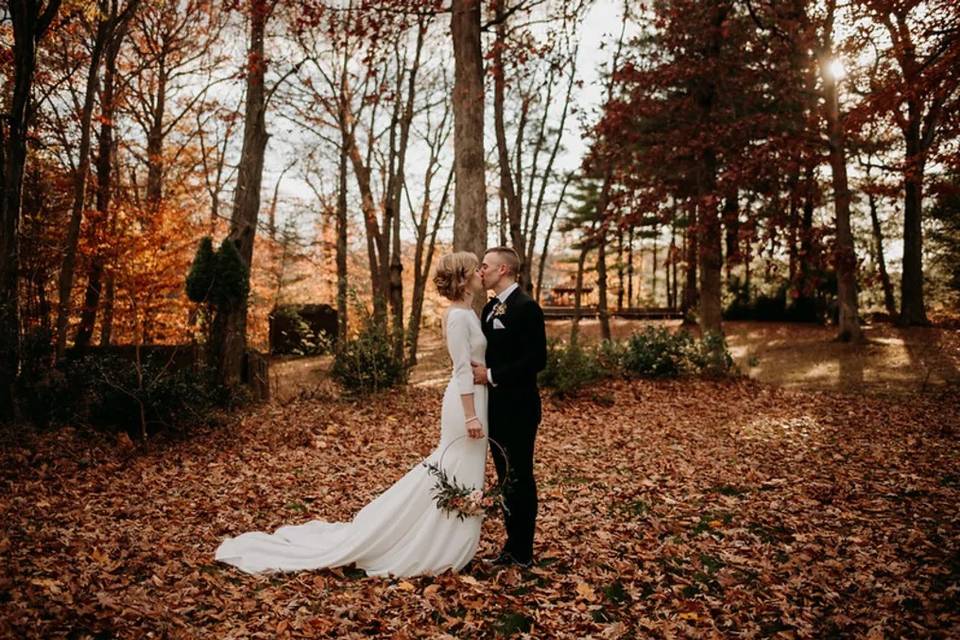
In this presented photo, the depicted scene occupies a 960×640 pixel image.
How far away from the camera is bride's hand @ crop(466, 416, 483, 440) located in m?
3.98

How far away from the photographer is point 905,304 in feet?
64.2

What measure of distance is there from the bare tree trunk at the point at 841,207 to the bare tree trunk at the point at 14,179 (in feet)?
47.7

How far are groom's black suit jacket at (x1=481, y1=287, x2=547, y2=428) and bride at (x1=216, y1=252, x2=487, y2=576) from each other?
98 mm

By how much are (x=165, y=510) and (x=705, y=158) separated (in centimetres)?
1322

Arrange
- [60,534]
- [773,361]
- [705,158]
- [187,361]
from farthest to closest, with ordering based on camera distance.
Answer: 1. [773,361]
2. [705,158]
3. [187,361]
4. [60,534]

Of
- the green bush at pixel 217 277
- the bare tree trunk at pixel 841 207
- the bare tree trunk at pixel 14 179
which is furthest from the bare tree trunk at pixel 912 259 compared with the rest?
the bare tree trunk at pixel 14 179

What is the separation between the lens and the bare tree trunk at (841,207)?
1338 cm

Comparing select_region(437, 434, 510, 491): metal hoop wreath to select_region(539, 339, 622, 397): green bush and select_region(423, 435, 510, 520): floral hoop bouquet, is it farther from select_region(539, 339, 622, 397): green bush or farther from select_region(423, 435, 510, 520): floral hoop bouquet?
select_region(539, 339, 622, 397): green bush

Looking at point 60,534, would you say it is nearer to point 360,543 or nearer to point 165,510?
point 165,510

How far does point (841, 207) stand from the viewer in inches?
639

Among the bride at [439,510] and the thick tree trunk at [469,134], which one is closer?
the bride at [439,510]

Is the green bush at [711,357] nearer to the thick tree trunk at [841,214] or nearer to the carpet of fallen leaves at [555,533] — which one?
the thick tree trunk at [841,214]

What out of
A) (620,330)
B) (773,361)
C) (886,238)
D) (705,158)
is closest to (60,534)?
(705,158)

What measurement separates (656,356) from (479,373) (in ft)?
32.0
